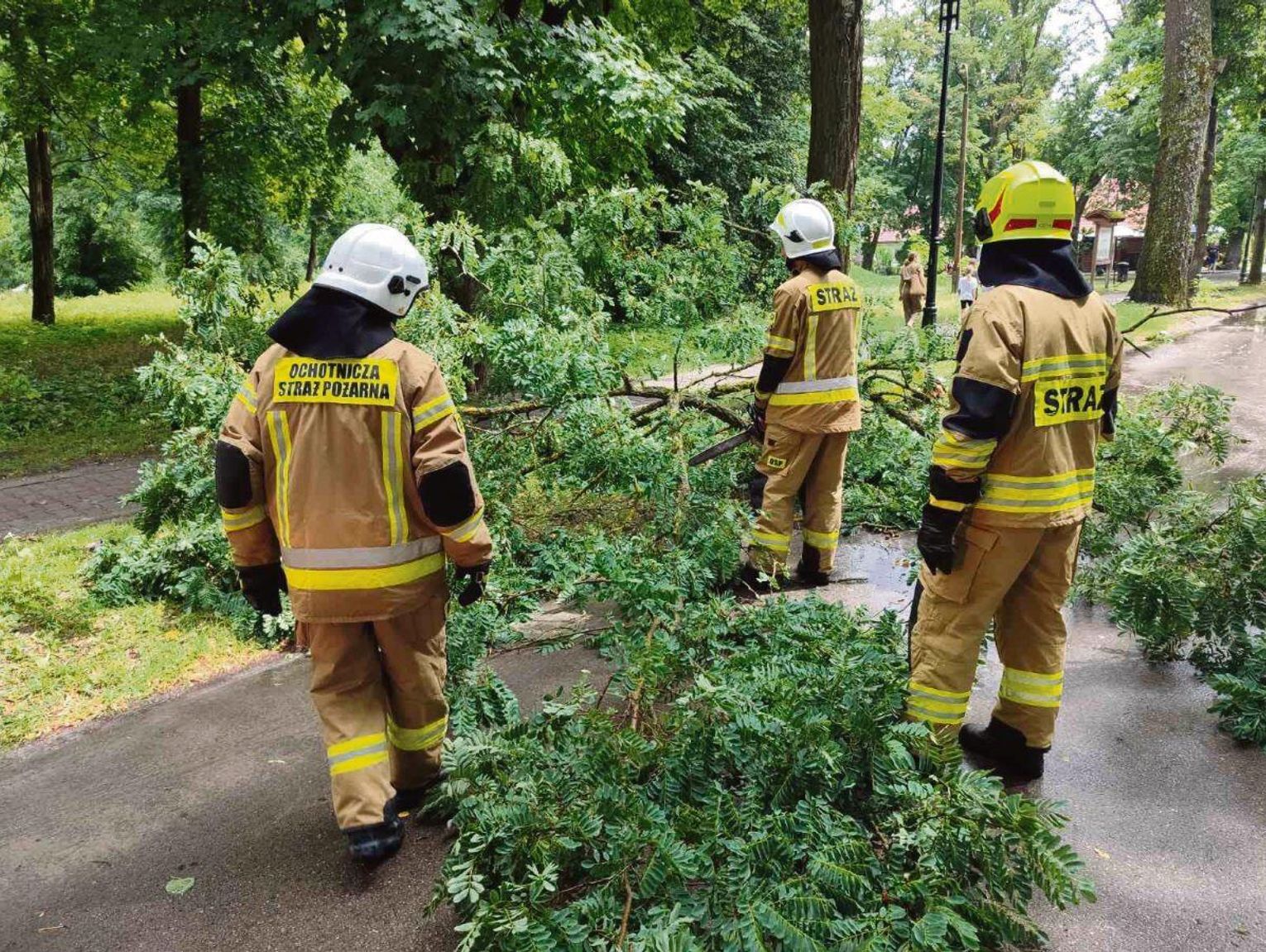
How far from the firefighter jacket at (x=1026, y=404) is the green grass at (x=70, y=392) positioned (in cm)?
513

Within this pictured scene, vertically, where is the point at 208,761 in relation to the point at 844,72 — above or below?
below

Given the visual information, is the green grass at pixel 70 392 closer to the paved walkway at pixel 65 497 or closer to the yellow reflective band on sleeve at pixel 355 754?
the paved walkway at pixel 65 497

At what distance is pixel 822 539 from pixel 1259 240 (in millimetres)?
34617

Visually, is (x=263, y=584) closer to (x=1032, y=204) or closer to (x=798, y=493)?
(x=1032, y=204)

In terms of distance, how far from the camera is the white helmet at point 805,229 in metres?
4.88

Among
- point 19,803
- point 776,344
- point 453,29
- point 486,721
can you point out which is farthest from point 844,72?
point 19,803

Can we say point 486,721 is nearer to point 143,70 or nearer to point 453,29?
point 453,29

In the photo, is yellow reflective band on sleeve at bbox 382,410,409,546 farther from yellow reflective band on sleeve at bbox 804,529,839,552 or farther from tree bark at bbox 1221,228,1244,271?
tree bark at bbox 1221,228,1244,271

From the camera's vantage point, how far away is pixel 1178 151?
18.0m

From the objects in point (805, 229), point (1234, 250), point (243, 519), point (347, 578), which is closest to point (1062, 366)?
point (805, 229)

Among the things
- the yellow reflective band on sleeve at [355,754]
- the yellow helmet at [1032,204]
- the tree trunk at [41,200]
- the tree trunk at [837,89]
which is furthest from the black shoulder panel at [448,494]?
the tree trunk at [41,200]

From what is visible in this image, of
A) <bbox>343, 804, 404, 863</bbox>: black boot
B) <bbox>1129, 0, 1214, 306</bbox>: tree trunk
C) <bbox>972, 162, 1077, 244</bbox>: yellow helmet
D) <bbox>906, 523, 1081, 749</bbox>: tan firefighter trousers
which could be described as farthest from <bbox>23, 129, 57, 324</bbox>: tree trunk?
<bbox>1129, 0, 1214, 306</bbox>: tree trunk

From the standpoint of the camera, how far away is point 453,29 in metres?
6.48

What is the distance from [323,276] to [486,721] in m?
1.84
